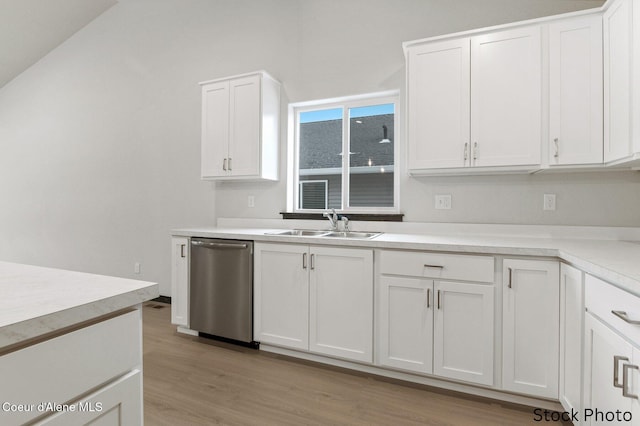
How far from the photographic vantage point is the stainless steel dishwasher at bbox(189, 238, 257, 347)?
2.57 metres

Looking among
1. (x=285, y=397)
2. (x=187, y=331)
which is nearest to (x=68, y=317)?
(x=285, y=397)

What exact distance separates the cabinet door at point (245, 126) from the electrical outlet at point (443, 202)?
1618 mm

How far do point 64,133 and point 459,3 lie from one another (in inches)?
208

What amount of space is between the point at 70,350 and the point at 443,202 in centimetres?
254

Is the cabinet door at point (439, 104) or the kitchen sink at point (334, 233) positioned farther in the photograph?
the kitchen sink at point (334, 233)

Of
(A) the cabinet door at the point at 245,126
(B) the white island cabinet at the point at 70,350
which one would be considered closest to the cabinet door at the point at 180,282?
(A) the cabinet door at the point at 245,126

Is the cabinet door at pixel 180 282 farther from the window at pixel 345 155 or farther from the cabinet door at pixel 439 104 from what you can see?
the cabinet door at pixel 439 104

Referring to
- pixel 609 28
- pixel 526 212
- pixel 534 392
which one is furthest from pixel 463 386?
pixel 609 28

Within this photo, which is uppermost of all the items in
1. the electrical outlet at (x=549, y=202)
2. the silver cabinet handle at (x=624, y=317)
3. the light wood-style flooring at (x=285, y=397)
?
the electrical outlet at (x=549, y=202)

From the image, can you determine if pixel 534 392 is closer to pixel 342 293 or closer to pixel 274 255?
pixel 342 293

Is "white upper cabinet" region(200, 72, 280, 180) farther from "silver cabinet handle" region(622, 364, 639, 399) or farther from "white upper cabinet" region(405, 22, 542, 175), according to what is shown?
"silver cabinet handle" region(622, 364, 639, 399)

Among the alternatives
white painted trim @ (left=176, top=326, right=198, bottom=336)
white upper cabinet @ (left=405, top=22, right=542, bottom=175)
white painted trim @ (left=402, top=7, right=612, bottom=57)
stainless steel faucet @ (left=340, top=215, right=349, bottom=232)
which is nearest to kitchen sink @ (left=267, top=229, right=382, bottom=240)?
stainless steel faucet @ (left=340, top=215, right=349, bottom=232)

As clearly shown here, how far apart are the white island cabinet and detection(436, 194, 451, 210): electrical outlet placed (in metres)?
2.30

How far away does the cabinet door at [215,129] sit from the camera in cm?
315
